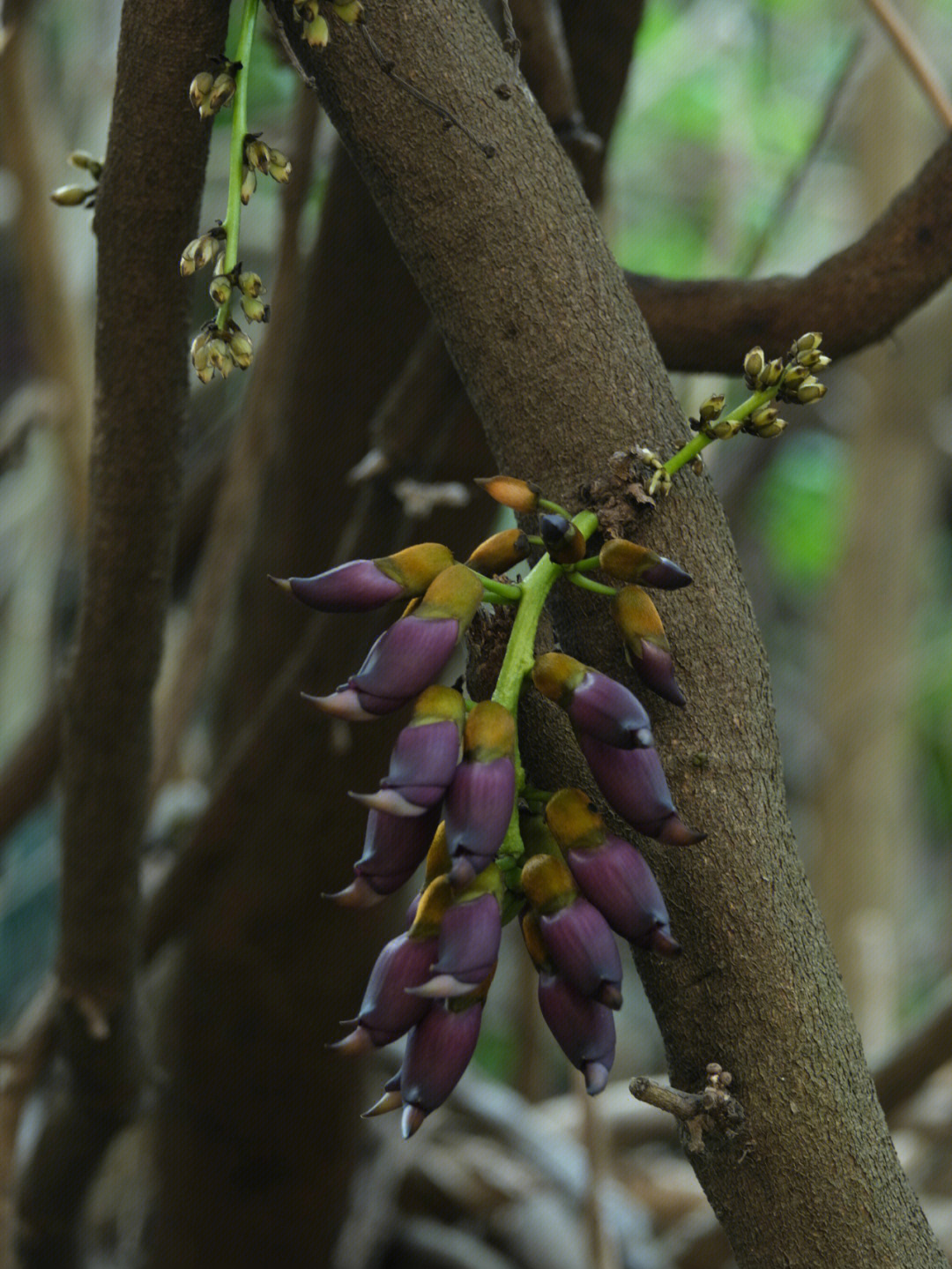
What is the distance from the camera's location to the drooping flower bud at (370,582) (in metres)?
0.40

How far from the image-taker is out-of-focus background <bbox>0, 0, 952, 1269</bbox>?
134 centimetres

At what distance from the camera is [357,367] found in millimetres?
960

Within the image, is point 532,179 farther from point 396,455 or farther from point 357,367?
point 357,367

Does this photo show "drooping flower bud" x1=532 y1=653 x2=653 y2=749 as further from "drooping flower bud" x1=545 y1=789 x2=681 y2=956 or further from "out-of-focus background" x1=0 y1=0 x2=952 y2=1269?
"out-of-focus background" x1=0 y1=0 x2=952 y2=1269

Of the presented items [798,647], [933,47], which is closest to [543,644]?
[933,47]

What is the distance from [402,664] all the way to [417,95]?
20 centimetres

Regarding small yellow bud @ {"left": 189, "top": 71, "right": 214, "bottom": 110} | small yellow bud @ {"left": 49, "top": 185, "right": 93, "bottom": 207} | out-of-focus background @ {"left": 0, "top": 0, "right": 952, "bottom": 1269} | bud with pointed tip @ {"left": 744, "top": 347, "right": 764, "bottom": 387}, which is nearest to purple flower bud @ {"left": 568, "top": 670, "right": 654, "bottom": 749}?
bud with pointed tip @ {"left": 744, "top": 347, "right": 764, "bottom": 387}

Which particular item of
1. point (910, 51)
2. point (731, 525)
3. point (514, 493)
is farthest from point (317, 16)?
point (731, 525)

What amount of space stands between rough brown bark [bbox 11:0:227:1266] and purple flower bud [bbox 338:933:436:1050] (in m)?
0.27

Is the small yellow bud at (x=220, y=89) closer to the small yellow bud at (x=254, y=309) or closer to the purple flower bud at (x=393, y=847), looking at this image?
the small yellow bud at (x=254, y=309)

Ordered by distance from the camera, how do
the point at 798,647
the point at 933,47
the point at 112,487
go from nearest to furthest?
the point at 112,487
the point at 933,47
the point at 798,647

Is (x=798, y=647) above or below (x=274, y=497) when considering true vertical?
below

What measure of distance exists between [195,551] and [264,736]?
0.66 m

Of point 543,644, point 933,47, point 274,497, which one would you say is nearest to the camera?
point 543,644
